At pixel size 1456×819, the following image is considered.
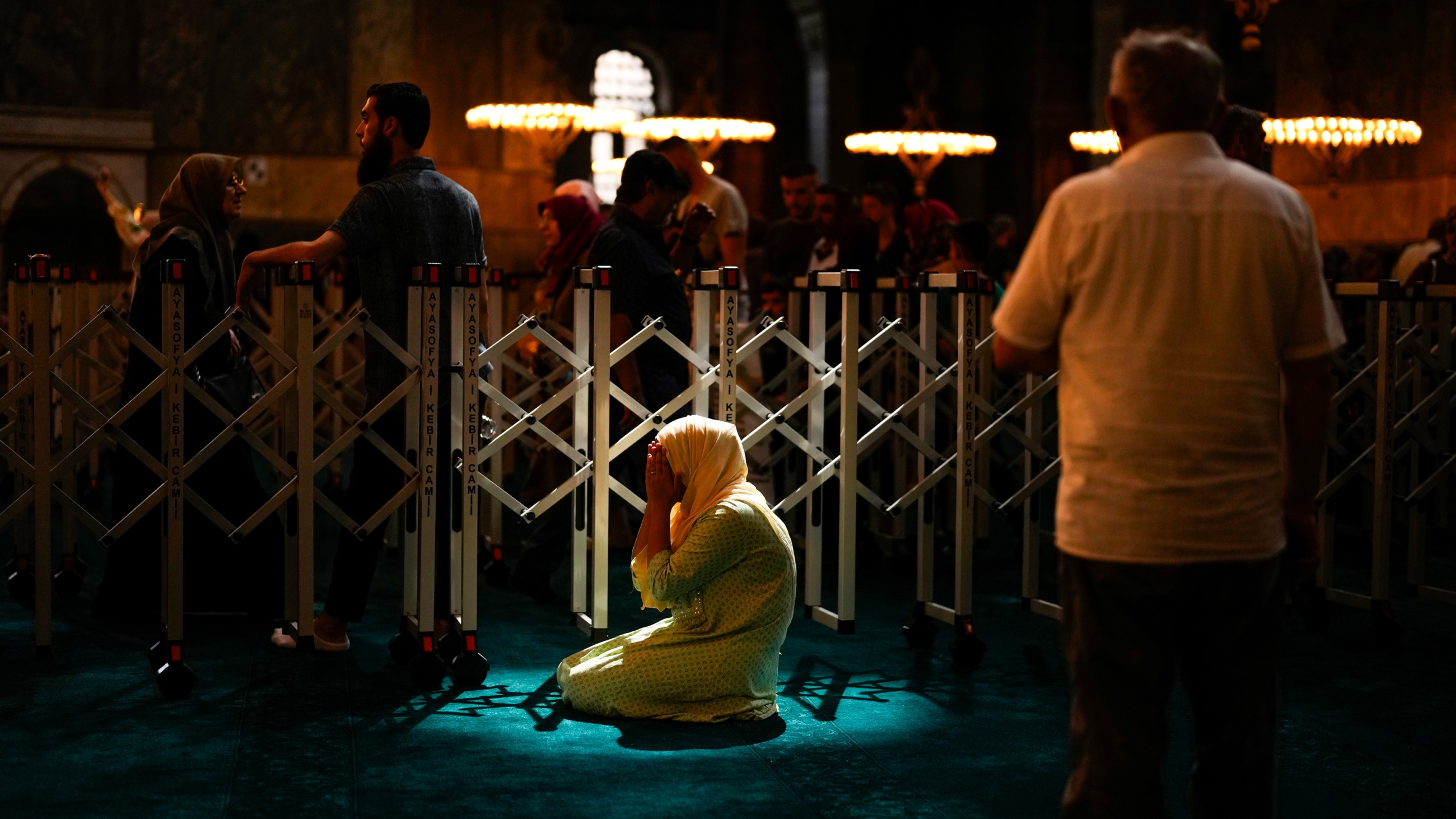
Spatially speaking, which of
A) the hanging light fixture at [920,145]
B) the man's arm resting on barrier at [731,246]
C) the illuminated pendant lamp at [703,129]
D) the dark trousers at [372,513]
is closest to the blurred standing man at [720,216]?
the man's arm resting on barrier at [731,246]

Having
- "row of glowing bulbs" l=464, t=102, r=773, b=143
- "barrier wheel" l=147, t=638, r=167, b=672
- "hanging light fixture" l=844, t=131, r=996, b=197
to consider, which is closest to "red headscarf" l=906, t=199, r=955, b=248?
"row of glowing bulbs" l=464, t=102, r=773, b=143

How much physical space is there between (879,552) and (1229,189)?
5.05 metres

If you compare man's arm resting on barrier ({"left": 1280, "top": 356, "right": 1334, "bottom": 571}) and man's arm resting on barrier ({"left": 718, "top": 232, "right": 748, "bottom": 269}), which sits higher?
man's arm resting on barrier ({"left": 718, "top": 232, "right": 748, "bottom": 269})

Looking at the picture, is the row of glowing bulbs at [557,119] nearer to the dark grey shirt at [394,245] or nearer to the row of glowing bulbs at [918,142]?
the row of glowing bulbs at [918,142]

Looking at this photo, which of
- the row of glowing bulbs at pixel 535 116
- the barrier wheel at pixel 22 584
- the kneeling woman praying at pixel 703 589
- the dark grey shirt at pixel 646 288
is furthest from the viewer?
the row of glowing bulbs at pixel 535 116

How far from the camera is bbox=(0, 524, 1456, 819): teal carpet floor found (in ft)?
13.0

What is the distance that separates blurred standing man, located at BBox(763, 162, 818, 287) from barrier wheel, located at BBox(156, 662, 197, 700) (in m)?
4.19

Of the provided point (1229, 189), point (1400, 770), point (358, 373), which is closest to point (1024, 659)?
point (1400, 770)

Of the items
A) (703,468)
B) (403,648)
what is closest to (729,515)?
(703,468)

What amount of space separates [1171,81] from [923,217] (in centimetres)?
657

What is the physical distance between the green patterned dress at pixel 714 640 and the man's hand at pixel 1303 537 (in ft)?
6.43

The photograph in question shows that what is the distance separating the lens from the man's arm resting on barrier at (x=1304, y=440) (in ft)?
9.21

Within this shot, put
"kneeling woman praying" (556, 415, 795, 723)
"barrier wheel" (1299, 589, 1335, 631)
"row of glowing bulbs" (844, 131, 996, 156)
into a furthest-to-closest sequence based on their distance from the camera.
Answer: "row of glowing bulbs" (844, 131, 996, 156), "barrier wheel" (1299, 589, 1335, 631), "kneeling woman praying" (556, 415, 795, 723)

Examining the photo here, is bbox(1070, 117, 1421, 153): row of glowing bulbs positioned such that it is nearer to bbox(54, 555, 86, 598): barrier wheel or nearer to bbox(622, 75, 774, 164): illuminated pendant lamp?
bbox(622, 75, 774, 164): illuminated pendant lamp
